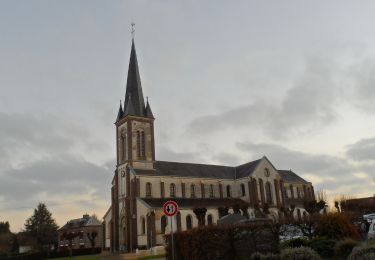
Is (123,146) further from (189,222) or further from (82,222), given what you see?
(82,222)

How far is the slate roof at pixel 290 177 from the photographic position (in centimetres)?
7246

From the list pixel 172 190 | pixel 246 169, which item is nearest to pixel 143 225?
pixel 172 190

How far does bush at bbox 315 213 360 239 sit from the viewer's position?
789 inches

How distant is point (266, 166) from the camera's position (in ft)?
208

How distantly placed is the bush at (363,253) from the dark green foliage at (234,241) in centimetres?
407

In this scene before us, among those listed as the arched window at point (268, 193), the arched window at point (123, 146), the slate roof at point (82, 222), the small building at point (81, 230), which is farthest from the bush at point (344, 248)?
the slate roof at point (82, 222)

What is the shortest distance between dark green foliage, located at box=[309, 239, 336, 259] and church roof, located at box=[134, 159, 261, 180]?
121 ft

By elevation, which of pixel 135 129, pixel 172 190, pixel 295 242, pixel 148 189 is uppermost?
pixel 135 129

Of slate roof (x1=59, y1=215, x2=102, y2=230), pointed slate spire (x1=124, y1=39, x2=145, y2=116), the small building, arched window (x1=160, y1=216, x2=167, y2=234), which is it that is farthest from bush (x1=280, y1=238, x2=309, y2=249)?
slate roof (x1=59, y1=215, x2=102, y2=230)

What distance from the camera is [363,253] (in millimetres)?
14211

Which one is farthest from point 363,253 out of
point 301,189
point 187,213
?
point 301,189

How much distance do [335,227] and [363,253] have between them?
6202mm

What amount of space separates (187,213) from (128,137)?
13.9 metres

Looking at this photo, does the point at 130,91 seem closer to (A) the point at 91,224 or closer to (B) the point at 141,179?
(B) the point at 141,179
